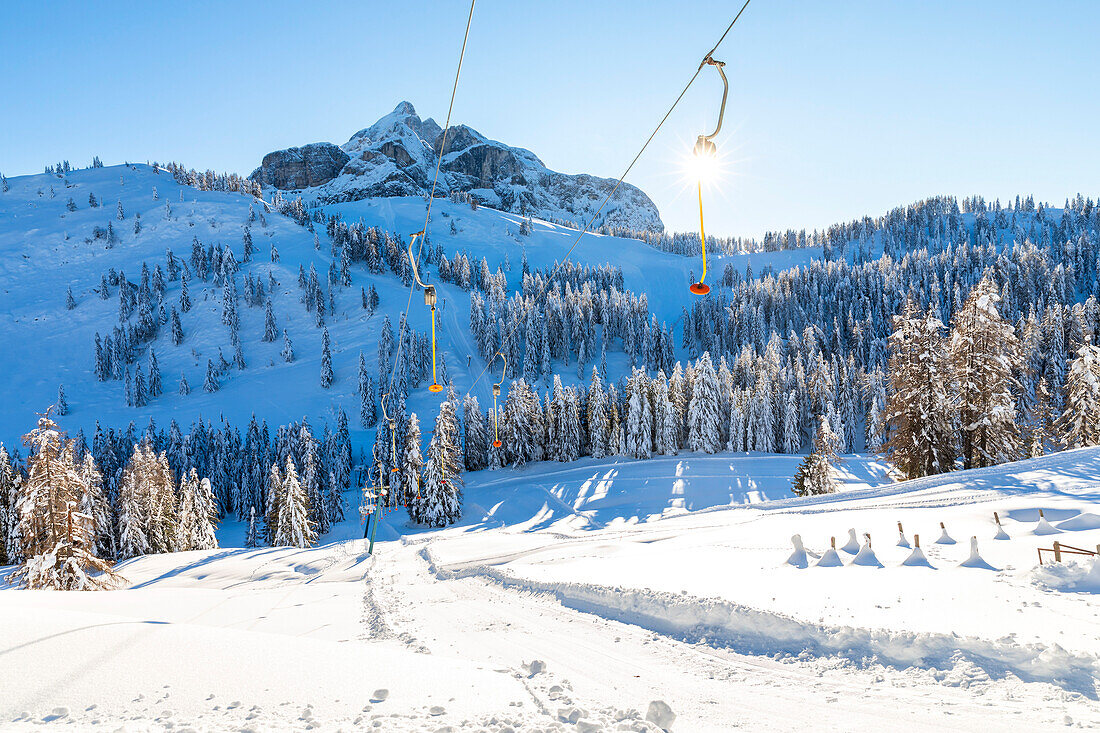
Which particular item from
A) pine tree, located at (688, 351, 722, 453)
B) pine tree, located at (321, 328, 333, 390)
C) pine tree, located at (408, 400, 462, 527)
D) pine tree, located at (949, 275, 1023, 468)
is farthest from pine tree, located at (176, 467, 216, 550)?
pine tree, located at (321, 328, 333, 390)

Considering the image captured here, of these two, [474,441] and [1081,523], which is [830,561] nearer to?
[1081,523]

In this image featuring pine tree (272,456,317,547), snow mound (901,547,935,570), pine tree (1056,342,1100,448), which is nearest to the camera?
snow mound (901,547,935,570)

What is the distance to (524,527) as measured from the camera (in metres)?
45.5

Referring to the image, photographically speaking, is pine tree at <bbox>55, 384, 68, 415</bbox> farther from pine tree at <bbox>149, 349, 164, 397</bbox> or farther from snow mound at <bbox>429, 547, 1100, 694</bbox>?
snow mound at <bbox>429, 547, 1100, 694</bbox>

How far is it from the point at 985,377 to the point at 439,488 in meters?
41.7

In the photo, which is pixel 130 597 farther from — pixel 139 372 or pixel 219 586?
pixel 139 372

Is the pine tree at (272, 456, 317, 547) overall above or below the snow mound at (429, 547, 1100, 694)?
below

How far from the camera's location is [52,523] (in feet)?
72.2

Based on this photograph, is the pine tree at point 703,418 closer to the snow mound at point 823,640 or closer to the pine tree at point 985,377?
the pine tree at point 985,377

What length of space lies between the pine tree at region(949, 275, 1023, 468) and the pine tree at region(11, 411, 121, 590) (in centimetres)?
4099

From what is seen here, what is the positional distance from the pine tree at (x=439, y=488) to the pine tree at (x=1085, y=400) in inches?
1746

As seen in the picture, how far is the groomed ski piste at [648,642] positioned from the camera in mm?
5656

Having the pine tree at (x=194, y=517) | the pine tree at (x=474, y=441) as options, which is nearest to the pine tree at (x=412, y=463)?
the pine tree at (x=194, y=517)

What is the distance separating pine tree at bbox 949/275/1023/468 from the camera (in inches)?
1043
